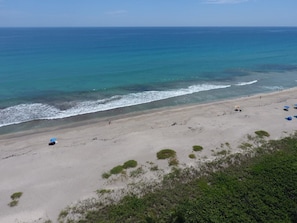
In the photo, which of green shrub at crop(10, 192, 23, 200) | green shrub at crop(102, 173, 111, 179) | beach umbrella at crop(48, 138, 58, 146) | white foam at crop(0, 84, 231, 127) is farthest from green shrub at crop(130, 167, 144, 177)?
white foam at crop(0, 84, 231, 127)

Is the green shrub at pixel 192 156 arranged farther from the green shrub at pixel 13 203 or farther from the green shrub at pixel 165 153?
the green shrub at pixel 13 203

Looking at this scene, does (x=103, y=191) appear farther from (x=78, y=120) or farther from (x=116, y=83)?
(x=116, y=83)

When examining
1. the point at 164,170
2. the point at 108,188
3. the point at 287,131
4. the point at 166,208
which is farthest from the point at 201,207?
the point at 287,131

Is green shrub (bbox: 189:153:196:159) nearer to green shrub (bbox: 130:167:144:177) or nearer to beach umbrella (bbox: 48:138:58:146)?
green shrub (bbox: 130:167:144:177)

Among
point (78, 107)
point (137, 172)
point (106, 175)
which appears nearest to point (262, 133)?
point (137, 172)

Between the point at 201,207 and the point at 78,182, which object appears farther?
the point at 78,182

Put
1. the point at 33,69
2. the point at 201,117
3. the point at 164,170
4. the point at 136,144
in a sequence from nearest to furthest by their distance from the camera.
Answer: the point at 164,170, the point at 136,144, the point at 201,117, the point at 33,69

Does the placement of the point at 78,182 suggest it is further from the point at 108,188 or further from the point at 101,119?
the point at 101,119
